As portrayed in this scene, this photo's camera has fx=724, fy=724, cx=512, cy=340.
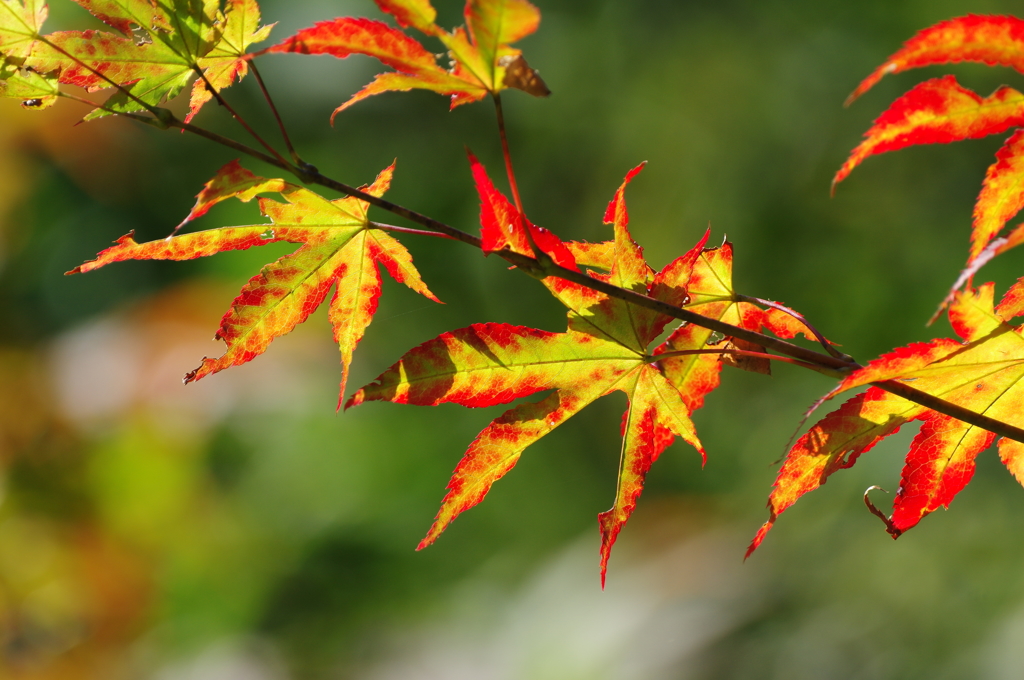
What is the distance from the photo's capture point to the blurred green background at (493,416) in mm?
2678

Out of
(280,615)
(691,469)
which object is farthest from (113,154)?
(691,469)

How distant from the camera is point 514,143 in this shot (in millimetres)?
4441

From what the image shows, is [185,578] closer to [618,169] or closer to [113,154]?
[113,154]

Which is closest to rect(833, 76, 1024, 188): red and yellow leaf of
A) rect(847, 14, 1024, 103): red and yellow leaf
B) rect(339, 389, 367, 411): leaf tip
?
rect(847, 14, 1024, 103): red and yellow leaf

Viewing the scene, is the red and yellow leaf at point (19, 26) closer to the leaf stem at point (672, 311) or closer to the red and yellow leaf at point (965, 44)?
the leaf stem at point (672, 311)

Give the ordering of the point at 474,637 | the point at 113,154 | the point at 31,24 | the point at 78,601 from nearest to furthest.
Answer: the point at 31,24
the point at 78,601
the point at 474,637
the point at 113,154

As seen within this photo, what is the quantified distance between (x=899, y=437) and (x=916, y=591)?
63 centimetres

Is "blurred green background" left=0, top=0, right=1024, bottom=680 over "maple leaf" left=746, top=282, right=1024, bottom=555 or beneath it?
beneath

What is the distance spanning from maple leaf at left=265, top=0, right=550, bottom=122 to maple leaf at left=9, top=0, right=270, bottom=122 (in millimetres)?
71

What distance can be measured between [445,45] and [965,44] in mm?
259

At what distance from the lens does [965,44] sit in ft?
1.17

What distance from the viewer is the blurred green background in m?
2.68

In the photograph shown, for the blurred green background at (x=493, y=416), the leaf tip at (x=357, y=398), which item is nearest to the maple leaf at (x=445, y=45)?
the leaf tip at (x=357, y=398)

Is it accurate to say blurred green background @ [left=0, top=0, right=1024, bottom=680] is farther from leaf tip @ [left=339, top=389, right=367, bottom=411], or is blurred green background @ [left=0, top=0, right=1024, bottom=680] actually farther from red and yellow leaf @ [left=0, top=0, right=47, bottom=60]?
red and yellow leaf @ [left=0, top=0, right=47, bottom=60]
